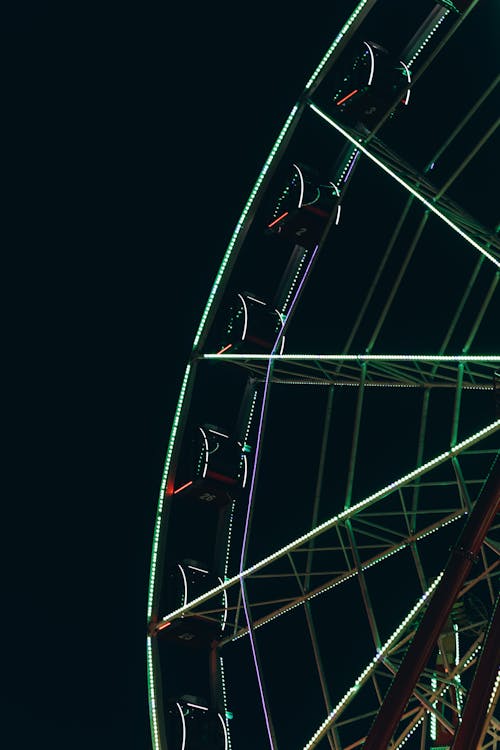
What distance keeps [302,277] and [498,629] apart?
7567 mm

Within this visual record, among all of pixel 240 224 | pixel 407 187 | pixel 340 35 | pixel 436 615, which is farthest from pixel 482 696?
pixel 340 35

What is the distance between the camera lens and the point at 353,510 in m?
10.8

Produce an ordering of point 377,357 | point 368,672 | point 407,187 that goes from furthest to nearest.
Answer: point 407,187 < point 377,357 < point 368,672

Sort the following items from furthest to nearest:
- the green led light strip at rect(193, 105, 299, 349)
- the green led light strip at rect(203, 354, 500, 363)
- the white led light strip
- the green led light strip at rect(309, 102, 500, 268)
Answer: the green led light strip at rect(193, 105, 299, 349) < the green led light strip at rect(309, 102, 500, 268) < the white led light strip < the green led light strip at rect(203, 354, 500, 363)

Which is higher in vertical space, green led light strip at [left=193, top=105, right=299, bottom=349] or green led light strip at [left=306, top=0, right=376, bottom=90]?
green led light strip at [left=306, top=0, right=376, bottom=90]

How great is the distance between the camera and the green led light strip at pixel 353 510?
32.4 feet

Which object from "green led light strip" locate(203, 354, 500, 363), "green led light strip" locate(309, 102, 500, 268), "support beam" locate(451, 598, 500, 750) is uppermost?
"green led light strip" locate(309, 102, 500, 268)

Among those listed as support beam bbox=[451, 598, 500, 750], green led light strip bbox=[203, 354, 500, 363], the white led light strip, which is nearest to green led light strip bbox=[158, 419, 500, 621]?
green led light strip bbox=[203, 354, 500, 363]

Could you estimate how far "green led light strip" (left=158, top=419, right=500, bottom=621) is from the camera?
9875 millimetres

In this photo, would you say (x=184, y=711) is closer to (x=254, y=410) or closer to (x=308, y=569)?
(x=308, y=569)

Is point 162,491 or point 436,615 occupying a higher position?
point 436,615

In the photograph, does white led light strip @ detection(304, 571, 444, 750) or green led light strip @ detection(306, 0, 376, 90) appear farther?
green led light strip @ detection(306, 0, 376, 90)

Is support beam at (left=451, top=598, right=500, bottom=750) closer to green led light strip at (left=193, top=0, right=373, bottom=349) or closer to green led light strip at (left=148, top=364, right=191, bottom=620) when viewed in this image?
green led light strip at (left=148, top=364, right=191, bottom=620)

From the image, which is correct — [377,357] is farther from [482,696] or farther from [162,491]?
[482,696]
